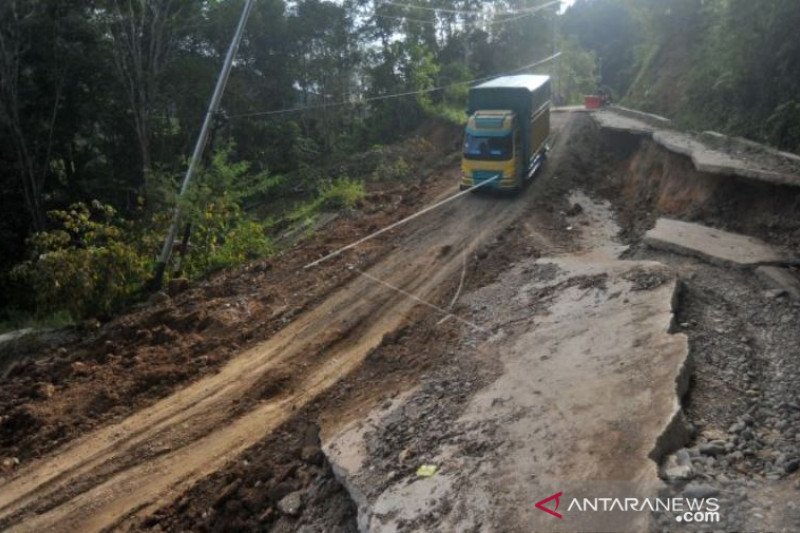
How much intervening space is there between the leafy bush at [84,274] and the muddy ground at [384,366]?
71 centimetres

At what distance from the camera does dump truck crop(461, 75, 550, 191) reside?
54.7 feet

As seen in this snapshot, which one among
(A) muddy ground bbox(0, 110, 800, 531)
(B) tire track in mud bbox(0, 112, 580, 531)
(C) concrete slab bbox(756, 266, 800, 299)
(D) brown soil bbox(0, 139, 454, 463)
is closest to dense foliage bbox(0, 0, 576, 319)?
(D) brown soil bbox(0, 139, 454, 463)

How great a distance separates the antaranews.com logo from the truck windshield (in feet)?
41.3

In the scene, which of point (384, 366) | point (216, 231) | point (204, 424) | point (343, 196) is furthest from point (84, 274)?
point (343, 196)

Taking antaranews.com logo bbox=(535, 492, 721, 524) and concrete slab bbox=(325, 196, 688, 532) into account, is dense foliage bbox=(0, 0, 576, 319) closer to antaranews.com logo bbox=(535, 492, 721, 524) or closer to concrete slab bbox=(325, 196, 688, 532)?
concrete slab bbox=(325, 196, 688, 532)

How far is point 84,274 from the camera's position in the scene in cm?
1209

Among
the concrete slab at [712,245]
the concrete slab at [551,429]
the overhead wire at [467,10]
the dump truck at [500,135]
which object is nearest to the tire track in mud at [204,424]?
the concrete slab at [551,429]

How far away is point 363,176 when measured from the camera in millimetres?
23750

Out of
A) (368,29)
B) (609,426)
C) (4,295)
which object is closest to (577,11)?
(368,29)

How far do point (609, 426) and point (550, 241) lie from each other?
844 cm

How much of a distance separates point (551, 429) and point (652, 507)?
5.37 feet

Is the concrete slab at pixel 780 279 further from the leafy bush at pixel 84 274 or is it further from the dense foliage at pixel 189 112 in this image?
the leafy bush at pixel 84 274

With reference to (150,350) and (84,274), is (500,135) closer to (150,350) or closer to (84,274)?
(150,350)

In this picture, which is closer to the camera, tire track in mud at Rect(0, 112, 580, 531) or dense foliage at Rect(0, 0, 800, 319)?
tire track in mud at Rect(0, 112, 580, 531)
